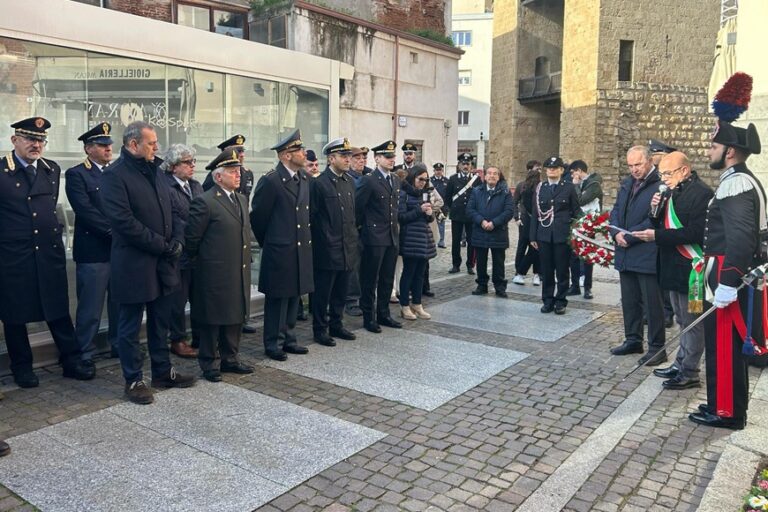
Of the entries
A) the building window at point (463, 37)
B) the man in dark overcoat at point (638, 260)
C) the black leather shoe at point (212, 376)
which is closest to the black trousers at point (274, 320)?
the black leather shoe at point (212, 376)

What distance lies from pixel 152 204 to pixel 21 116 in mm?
2658

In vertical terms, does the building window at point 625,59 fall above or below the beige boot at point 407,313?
above

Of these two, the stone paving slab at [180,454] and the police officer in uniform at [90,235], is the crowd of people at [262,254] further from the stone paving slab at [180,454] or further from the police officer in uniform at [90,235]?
the stone paving slab at [180,454]

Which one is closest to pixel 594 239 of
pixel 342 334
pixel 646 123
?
pixel 342 334

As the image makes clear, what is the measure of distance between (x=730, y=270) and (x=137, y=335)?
4.26 m

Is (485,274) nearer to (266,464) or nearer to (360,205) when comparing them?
(360,205)

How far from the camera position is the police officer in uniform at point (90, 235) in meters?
5.73

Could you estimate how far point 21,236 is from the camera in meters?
5.27

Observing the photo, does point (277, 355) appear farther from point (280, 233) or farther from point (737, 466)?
point (737, 466)

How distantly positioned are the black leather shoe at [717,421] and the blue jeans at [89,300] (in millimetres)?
4809

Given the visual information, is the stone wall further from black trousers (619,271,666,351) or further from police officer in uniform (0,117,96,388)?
police officer in uniform (0,117,96,388)

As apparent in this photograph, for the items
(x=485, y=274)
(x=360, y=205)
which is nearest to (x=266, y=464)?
(x=360, y=205)

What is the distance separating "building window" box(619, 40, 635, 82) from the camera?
29.1 metres

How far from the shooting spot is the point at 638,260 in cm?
650
